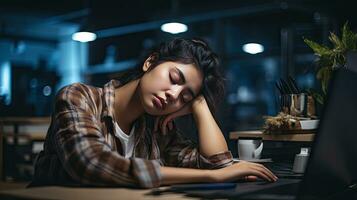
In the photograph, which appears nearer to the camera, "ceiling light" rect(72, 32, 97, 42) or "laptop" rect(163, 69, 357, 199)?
"laptop" rect(163, 69, 357, 199)

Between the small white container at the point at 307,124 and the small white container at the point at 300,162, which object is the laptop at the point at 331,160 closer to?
the small white container at the point at 300,162

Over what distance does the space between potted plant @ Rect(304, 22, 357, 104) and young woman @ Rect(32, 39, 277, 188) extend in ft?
1.47

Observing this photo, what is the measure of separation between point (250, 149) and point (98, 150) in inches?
26.5

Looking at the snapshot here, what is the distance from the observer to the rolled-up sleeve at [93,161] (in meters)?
0.92

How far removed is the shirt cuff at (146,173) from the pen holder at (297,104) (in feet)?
2.53

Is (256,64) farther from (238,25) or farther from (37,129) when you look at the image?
(37,129)

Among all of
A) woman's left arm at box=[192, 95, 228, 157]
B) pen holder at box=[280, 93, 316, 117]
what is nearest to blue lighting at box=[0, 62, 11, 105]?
pen holder at box=[280, 93, 316, 117]

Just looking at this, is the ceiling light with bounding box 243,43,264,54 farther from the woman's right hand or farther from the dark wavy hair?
the woman's right hand

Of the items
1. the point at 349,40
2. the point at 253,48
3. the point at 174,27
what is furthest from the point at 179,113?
the point at 253,48

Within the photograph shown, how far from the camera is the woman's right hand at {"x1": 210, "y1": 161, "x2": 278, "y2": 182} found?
3.25 feet

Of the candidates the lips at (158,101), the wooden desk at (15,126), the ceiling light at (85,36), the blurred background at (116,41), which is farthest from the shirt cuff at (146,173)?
the ceiling light at (85,36)

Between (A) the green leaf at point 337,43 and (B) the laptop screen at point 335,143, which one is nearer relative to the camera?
(B) the laptop screen at point 335,143

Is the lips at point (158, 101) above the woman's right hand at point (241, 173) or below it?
above

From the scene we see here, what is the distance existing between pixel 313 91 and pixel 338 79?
0.81 meters
